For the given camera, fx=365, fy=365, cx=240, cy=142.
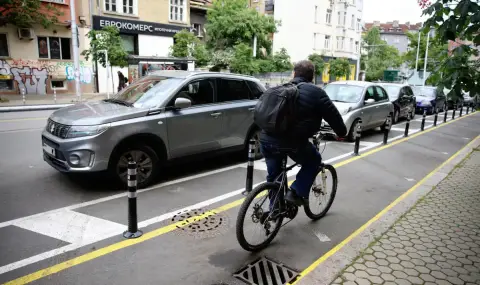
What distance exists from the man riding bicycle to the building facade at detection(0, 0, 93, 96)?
21.7 meters

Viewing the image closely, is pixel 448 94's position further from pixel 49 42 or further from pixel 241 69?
pixel 241 69

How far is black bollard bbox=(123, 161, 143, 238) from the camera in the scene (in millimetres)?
4055

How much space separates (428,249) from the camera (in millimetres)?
4121

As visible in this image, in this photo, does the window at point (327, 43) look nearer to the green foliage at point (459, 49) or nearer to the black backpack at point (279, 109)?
the green foliage at point (459, 49)

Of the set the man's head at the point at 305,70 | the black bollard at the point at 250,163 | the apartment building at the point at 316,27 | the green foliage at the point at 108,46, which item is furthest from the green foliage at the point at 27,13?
the apartment building at the point at 316,27

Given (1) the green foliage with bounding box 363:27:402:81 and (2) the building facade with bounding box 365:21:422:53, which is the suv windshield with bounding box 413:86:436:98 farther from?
(2) the building facade with bounding box 365:21:422:53

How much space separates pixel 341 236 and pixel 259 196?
1.40 m

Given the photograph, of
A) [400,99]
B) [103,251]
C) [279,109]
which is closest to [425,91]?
[400,99]

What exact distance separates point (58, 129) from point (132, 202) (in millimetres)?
2296

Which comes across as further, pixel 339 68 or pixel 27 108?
pixel 339 68

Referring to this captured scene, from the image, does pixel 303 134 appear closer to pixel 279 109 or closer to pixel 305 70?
pixel 279 109

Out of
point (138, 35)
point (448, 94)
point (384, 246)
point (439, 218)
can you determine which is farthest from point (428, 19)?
point (138, 35)

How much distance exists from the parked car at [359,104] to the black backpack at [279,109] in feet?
22.9

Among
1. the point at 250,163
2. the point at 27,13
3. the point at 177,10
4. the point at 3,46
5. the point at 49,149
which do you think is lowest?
the point at 250,163
